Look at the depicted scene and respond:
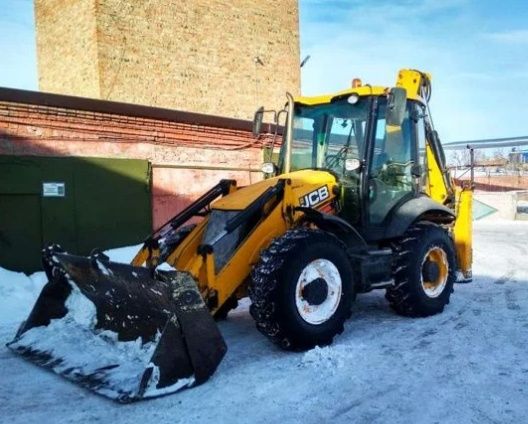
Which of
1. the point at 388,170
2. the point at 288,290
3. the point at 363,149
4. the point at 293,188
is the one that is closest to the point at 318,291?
the point at 288,290

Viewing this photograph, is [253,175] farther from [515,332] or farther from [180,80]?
[515,332]

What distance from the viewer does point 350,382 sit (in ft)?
13.8

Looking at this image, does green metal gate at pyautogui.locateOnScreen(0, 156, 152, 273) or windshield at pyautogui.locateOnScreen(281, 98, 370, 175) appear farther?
green metal gate at pyautogui.locateOnScreen(0, 156, 152, 273)

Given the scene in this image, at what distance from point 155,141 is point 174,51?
22.9 feet

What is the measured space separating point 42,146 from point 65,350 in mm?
4948

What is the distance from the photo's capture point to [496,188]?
3425 cm

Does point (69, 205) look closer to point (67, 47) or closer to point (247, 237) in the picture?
point (247, 237)

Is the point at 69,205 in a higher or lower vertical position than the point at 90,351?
higher

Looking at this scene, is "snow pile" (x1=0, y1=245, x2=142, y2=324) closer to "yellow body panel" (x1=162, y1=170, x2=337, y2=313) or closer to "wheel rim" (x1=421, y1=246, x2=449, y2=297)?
"yellow body panel" (x1=162, y1=170, x2=337, y2=313)

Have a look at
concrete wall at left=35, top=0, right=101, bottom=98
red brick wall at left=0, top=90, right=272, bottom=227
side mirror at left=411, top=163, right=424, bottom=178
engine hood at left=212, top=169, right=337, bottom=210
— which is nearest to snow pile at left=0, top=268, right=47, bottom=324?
red brick wall at left=0, top=90, right=272, bottom=227

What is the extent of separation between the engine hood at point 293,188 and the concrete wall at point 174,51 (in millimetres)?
10280

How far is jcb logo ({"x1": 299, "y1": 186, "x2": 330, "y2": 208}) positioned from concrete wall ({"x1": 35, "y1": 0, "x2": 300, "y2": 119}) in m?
10.7

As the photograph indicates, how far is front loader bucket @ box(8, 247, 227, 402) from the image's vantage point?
12.9 ft

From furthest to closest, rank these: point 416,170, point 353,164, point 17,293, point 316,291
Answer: point 17,293 < point 416,170 < point 353,164 < point 316,291
